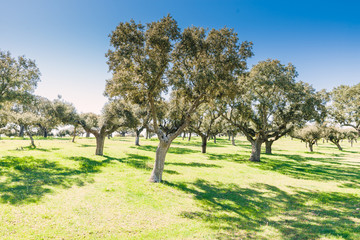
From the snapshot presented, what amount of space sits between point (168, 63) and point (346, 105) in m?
38.1

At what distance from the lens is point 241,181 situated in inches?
701

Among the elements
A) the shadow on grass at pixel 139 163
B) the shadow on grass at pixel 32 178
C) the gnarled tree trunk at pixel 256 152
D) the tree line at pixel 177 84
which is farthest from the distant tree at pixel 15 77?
the gnarled tree trunk at pixel 256 152

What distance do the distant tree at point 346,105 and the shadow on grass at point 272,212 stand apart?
2618cm

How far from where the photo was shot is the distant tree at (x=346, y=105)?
32094mm

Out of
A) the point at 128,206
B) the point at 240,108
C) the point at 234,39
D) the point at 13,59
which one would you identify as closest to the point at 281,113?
the point at 240,108

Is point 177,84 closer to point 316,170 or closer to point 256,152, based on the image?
point 256,152

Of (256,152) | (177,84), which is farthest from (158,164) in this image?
(256,152)

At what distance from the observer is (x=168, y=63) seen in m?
14.7

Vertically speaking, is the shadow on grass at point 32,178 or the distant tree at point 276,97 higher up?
the distant tree at point 276,97

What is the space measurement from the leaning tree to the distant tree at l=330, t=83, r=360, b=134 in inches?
1158

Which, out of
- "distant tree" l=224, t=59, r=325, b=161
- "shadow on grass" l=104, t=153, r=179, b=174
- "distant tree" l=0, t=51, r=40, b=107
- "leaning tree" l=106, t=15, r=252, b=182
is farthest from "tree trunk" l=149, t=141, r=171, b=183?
"distant tree" l=0, t=51, r=40, b=107

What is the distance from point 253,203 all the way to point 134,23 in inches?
627

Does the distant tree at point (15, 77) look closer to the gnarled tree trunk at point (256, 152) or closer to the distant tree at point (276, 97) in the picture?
the distant tree at point (276, 97)

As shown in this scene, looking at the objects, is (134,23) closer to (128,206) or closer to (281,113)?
(128,206)
